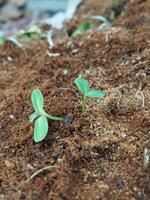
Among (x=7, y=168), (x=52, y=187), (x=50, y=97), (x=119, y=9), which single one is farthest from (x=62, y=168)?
(x=119, y=9)

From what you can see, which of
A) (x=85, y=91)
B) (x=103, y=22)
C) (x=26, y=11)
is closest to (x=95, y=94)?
(x=85, y=91)

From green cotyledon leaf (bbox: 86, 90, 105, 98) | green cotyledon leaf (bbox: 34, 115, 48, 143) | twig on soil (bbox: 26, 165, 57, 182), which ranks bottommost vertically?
twig on soil (bbox: 26, 165, 57, 182)

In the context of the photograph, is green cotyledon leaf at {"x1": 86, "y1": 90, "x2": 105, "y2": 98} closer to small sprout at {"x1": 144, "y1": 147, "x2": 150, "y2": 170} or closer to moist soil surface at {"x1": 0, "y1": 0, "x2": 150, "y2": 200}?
moist soil surface at {"x1": 0, "y1": 0, "x2": 150, "y2": 200}

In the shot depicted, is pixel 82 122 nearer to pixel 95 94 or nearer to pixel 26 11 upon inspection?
pixel 95 94

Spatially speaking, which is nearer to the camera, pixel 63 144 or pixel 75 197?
pixel 75 197

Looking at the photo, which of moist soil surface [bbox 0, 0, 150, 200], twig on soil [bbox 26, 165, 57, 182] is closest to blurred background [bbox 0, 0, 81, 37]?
moist soil surface [bbox 0, 0, 150, 200]

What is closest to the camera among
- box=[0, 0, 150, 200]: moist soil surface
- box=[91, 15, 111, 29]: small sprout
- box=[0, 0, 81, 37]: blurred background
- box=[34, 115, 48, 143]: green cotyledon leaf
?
box=[0, 0, 150, 200]: moist soil surface

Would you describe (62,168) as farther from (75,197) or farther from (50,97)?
(50,97)
